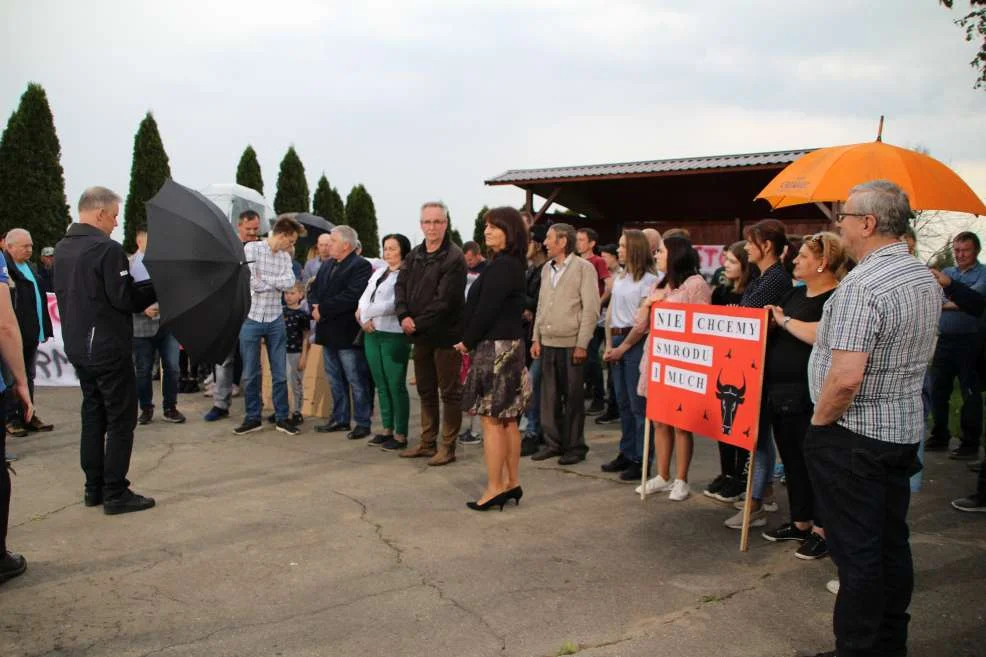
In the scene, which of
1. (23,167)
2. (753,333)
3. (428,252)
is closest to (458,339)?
(428,252)

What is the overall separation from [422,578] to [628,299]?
3.61 m

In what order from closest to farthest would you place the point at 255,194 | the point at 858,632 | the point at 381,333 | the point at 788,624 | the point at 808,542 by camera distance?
the point at 858,632 < the point at 788,624 < the point at 808,542 < the point at 381,333 < the point at 255,194

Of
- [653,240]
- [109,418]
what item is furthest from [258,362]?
[653,240]

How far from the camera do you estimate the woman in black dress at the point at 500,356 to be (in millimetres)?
5512

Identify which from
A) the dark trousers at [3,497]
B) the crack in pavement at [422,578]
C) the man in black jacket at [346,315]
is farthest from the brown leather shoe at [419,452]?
the dark trousers at [3,497]

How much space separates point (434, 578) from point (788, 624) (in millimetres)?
1846

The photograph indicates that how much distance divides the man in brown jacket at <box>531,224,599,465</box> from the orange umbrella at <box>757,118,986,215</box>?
1987 mm

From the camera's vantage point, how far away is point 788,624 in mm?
3824

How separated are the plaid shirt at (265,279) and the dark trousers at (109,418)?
2677 mm

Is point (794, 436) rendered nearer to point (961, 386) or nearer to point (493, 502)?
point (493, 502)

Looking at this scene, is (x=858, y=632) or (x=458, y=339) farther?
(x=458, y=339)

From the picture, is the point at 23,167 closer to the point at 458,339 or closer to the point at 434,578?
the point at 458,339

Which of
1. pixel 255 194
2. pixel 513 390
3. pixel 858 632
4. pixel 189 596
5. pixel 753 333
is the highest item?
pixel 255 194

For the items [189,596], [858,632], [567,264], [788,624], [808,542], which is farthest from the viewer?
[567,264]
